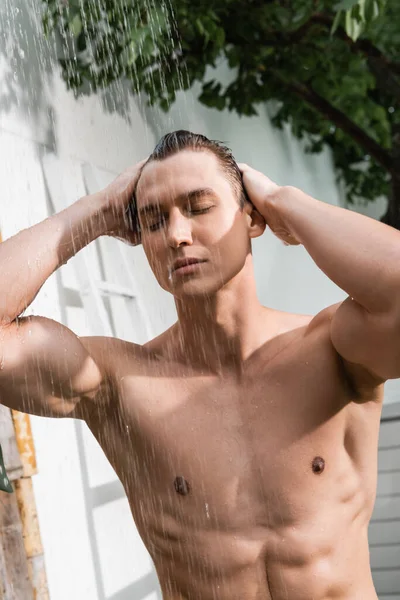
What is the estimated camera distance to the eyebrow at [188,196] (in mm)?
1111

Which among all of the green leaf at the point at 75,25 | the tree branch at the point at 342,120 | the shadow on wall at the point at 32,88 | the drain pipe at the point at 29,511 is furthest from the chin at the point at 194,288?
the tree branch at the point at 342,120

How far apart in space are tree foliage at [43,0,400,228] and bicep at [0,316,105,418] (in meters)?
1.44

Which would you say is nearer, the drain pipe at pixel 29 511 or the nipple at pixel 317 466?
the nipple at pixel 317 466

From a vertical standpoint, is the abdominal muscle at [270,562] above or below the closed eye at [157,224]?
below

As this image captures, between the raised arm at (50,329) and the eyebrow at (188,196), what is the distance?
0.24 ft

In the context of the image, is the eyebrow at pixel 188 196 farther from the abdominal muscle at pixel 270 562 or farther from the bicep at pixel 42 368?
the abdominal muscle at pixel 270 562

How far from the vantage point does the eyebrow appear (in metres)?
1.11

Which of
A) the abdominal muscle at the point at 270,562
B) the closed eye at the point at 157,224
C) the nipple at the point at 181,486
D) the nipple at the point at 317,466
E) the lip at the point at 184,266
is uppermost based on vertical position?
the closed eye at the point at 157,224

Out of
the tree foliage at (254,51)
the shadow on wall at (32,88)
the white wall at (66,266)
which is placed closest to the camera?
the white wall at (66,266)

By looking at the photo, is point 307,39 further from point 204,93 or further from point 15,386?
point 15,386

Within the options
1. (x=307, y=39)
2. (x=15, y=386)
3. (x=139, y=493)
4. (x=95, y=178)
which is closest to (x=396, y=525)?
(x=95, y=178)

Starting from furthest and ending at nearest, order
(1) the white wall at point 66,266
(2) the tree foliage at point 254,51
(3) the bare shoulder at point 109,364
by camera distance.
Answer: (2) the tree foliage at point 254,51 → (1) the white wall at point 66,266 → (3) the bare shoulder at point 109,364

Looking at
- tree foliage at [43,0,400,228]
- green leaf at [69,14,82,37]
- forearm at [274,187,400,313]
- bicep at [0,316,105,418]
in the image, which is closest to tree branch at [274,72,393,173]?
tree foliage at [43,0,400,228]

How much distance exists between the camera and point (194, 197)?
1.12m
